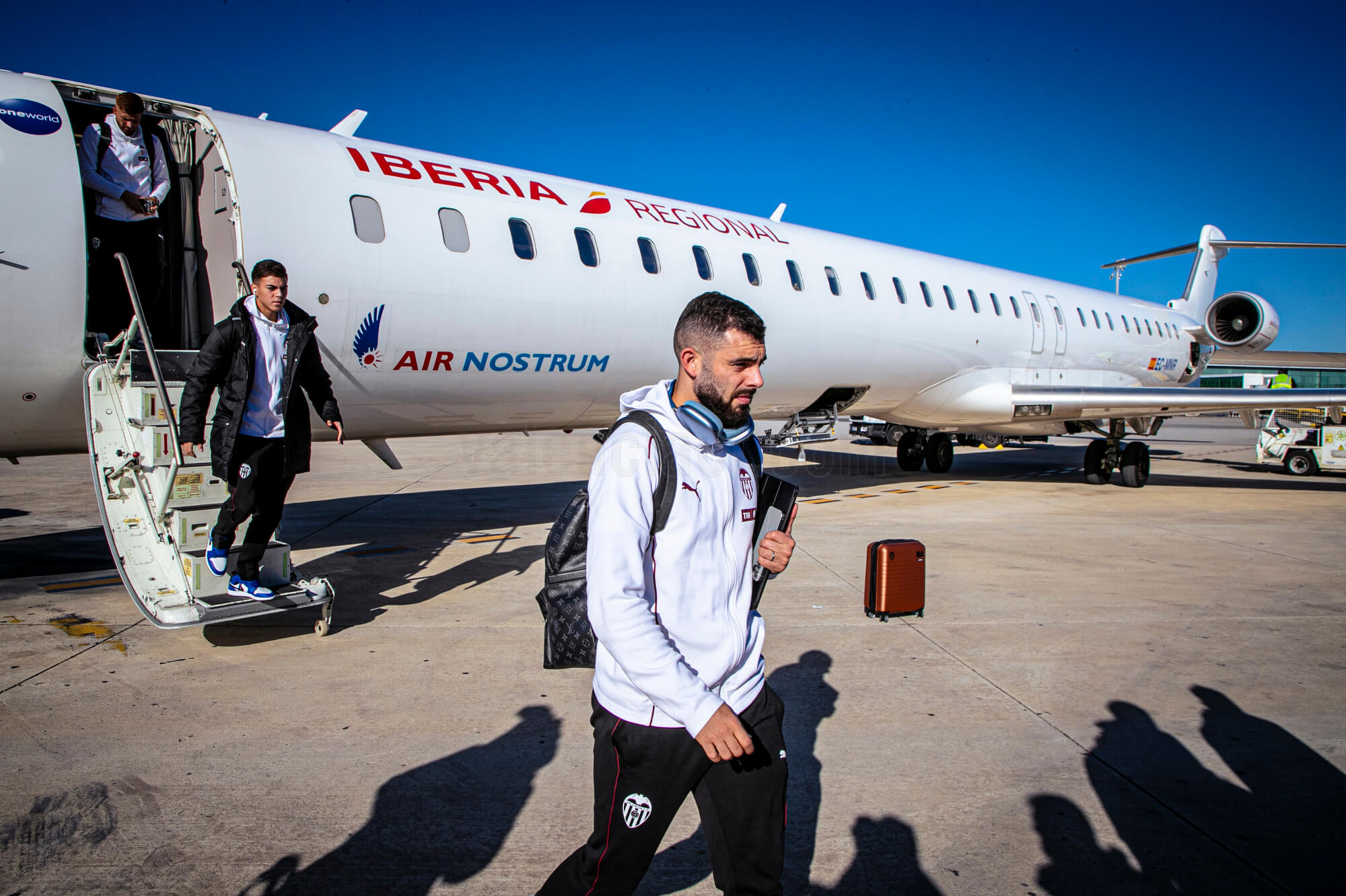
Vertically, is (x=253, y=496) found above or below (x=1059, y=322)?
below

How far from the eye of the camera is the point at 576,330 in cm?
755

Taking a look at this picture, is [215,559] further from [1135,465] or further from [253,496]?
[1135,465]

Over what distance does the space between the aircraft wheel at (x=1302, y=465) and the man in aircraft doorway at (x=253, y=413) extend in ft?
66.7

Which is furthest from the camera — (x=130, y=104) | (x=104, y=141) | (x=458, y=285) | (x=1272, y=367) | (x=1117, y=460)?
(x=1272, y=367)

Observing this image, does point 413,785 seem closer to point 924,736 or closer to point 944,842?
point 944,842

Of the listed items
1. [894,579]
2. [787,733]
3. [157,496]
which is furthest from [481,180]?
[787,733]

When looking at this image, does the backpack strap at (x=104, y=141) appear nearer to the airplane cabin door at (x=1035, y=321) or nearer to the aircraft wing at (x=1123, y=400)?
the aircraft wing at (x=1123, y=400)

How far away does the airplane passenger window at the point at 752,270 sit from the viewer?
9.22m

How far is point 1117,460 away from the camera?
48.3ft

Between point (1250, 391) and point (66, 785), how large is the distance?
15.4 meters

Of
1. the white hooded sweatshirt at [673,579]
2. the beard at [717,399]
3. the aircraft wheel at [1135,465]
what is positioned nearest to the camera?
the white hooded sweatshirt at [673,579]

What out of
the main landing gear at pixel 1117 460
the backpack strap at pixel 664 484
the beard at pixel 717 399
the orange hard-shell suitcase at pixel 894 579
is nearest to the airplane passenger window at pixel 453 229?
the orange hard-shell suitcase at pixel 894 579

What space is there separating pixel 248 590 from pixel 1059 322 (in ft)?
44.8

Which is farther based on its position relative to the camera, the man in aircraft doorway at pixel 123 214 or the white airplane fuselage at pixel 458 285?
the man in aircraft doorway at pixel 123 214
